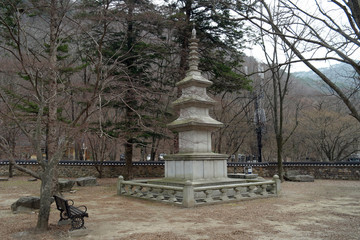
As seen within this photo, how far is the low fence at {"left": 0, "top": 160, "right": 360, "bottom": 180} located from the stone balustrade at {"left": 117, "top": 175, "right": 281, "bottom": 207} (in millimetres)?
10939

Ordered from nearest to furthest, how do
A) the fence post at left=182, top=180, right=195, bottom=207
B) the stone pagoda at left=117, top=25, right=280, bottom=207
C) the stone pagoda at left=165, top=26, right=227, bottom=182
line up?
the fence post at left=182, top=180, right=195, bottom=207 < the stone pagoda at left=117, top=25, right=280, bottom=207 < the stone pagoda at left=165, top=26, right=227, bottom=182

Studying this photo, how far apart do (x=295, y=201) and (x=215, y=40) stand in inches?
498

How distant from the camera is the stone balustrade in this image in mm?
11344

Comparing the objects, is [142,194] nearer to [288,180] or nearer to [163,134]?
[163,134]

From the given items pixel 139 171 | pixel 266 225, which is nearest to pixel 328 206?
pixel 266 225

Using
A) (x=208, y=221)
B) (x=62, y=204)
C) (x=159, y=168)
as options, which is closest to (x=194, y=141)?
(x=208, y=221)

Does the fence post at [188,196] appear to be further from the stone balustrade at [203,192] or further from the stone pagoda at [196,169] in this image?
the stone pagoda at [196,169]

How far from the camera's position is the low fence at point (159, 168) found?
2375 cm

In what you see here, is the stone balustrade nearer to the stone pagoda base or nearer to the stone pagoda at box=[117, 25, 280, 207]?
the stone pagoda at box=[117, 25, 280, 207]

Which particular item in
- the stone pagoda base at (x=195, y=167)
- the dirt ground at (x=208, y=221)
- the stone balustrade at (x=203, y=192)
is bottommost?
the dirt ground at (x=208, y=221)

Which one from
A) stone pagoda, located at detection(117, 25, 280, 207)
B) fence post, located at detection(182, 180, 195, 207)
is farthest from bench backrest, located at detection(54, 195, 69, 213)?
stone pagoda, located at detection(117, 25, 280, 207)

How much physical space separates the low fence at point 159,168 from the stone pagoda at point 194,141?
11.1 m

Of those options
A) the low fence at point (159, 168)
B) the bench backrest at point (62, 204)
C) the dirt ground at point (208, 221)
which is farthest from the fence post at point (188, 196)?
the low fence at point (159, 168)

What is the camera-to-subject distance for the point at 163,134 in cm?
1989
